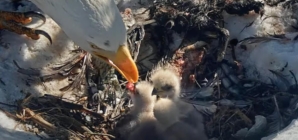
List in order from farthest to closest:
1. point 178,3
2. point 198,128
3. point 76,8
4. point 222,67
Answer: point 178,3, point 222,67, point 198,128, point 76,8

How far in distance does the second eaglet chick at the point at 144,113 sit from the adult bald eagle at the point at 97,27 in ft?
0.72

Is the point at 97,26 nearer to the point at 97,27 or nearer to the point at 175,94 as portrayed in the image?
the point at 97,27

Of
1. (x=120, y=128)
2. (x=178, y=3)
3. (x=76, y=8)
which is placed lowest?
(x=120, y=128)

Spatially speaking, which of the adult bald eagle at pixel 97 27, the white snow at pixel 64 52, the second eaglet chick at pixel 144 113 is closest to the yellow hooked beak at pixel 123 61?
the adult bald eagle at pixel 97 27

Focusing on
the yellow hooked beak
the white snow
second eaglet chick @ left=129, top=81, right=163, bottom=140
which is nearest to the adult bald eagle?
the yellow hooked beak

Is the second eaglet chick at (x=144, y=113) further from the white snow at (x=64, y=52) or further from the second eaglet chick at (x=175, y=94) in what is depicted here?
the white snow at (x=64, y=52)

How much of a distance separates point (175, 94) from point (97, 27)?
2.55 ft

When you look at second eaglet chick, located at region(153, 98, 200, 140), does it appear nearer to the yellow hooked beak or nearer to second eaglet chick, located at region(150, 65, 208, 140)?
second eaglet chick, located at region(150, 65, 208, 140)

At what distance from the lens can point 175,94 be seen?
4.49 metres

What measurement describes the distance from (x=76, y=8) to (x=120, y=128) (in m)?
0.91

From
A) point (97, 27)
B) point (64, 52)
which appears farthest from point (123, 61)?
point (64, 52)

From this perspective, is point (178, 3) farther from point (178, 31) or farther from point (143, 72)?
point (143, 72)

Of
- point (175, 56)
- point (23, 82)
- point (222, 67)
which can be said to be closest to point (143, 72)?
point (175, 56)

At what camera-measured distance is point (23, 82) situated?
464cm
